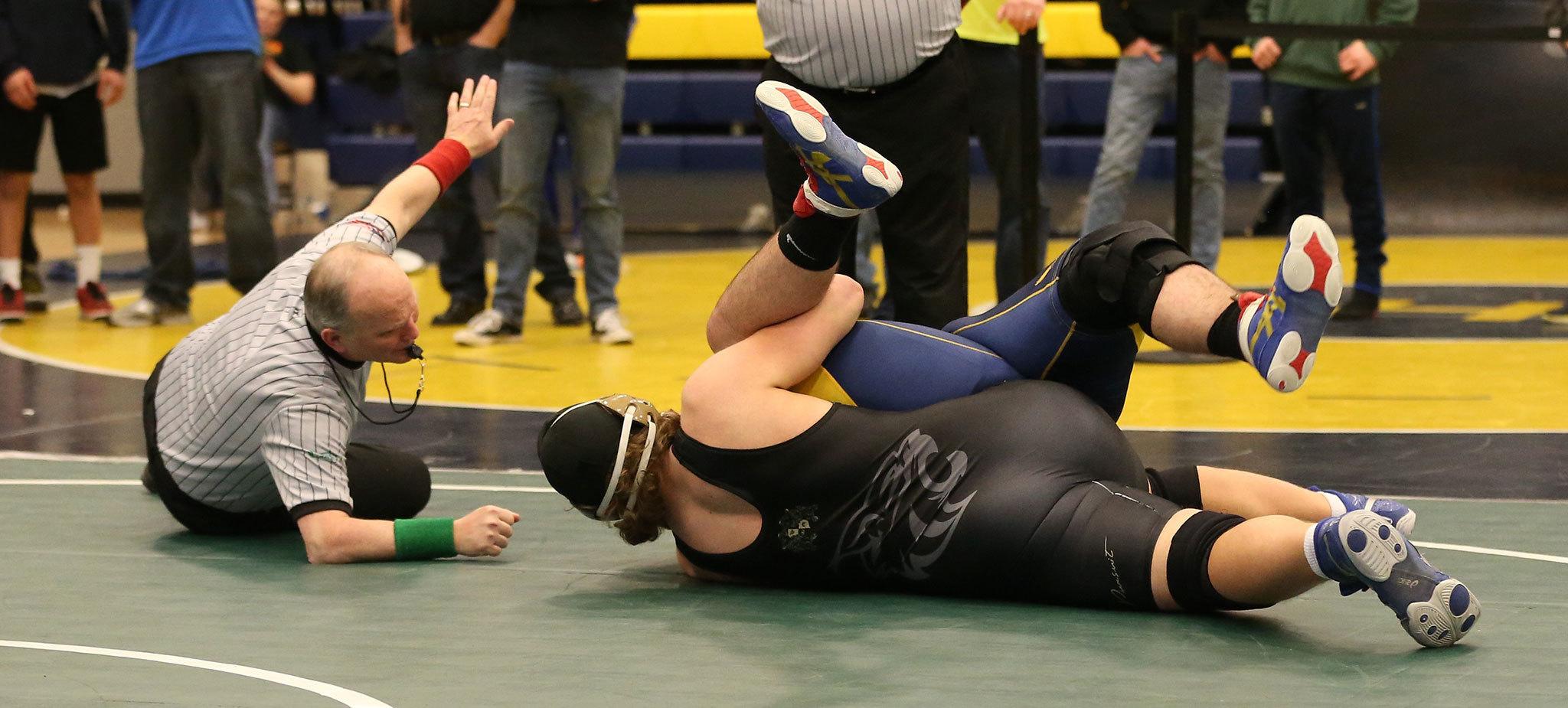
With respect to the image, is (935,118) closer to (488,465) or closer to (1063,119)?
(488,465)

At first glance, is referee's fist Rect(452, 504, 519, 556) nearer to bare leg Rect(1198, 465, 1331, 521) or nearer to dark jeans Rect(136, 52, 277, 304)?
bare leg Rect(1198, 465, 1331, 521)

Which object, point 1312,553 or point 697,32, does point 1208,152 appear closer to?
point 1312,553

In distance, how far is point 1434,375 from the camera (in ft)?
18.9

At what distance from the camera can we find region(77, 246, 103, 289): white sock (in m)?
7.50

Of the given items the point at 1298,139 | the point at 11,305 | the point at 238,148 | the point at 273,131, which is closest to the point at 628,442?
the point at 238,148

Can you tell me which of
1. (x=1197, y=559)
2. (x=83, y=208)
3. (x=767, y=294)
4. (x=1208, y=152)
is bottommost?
(x=83, y=208)

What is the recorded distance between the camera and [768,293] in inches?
123

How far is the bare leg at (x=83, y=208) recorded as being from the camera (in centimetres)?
762

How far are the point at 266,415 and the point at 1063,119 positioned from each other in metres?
8.20

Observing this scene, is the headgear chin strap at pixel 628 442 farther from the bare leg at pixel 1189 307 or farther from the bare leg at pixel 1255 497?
A: the bare leg at pixel 1255 497

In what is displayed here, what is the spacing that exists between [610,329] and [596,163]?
22.5 inches

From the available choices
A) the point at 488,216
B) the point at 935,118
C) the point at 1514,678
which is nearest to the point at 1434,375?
the point at 935,118

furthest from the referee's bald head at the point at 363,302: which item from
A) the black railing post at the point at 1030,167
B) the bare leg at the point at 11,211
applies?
the bare leg at the point at 11,211

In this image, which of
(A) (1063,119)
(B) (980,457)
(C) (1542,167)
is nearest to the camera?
(B) (980,457)
